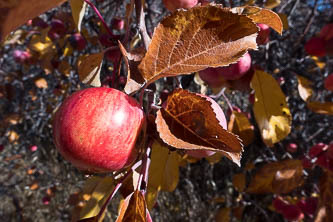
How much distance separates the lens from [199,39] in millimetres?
463

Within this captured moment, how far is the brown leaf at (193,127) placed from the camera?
1.50 ft

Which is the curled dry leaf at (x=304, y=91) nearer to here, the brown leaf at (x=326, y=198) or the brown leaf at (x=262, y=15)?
the brown leaf at (x=326, y=198)

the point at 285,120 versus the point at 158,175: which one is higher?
the point at 285,120

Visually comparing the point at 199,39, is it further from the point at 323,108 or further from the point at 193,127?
the point at 323,108

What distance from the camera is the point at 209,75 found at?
0.96m

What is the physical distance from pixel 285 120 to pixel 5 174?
3.91m

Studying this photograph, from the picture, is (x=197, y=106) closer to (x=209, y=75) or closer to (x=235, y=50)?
(x=235, y=50)

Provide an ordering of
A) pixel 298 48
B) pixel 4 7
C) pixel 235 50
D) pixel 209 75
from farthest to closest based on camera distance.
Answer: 1. pixel 298 48
2. pixel 209 75
3. pixel 235 50
4. pixel 4 7

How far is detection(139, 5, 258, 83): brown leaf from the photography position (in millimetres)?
447

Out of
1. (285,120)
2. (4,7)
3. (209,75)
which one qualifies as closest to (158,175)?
(209,75)

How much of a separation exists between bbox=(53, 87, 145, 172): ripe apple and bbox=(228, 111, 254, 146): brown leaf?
61cm

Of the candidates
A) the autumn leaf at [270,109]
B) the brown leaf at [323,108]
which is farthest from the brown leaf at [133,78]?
the brown leaf at [323,108]

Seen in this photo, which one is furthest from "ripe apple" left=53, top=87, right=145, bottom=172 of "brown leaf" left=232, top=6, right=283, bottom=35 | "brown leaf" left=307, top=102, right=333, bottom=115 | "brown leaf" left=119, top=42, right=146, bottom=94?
"brown leaf" left=307, top=102, right=333, bottom=115

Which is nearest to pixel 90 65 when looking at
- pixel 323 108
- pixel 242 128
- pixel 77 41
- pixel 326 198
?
pixel 242 128
